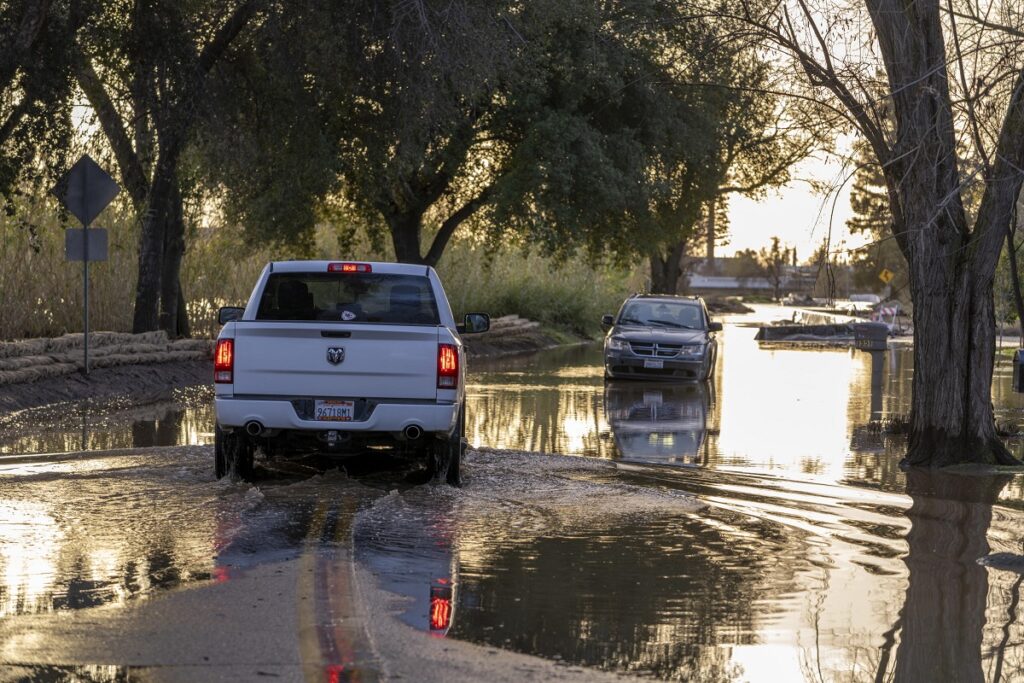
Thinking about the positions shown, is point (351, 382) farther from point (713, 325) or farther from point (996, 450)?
point (713, 325)

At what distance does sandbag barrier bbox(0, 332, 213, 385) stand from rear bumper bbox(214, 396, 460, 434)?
8356mm

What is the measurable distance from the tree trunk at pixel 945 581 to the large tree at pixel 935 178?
1370 millimetres

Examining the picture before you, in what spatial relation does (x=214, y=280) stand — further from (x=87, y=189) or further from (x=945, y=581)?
(x=945, y=581)

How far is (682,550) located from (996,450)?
248 inches

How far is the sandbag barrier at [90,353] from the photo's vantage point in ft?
64.1

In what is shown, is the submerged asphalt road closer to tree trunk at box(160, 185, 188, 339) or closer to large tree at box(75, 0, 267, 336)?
large tree at box(75, 0, 267, 336)

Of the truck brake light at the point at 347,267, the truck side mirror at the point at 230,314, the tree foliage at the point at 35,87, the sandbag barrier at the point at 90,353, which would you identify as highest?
the tree foliage at the point at 35,87

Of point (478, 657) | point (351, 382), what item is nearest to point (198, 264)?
point (351, 382)

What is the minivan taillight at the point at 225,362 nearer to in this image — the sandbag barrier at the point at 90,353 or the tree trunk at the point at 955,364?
the tree trunk at the point at 955,364

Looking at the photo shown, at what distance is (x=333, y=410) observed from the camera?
461 inches

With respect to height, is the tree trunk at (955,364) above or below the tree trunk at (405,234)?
below

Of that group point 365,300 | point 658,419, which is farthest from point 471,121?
point 365,300

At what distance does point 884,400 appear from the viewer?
23469 mm

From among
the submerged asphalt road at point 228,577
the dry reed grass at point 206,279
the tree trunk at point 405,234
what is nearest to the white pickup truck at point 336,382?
the submerged asphalt road at point 228,577
